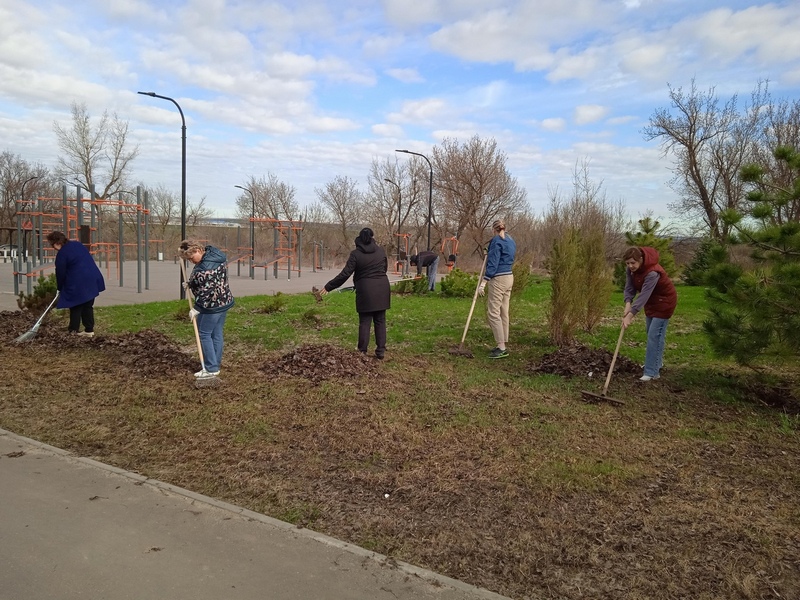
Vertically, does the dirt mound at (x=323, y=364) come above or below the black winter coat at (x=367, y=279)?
below

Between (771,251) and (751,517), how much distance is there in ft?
10.8

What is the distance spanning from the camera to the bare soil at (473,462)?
324 centimetres

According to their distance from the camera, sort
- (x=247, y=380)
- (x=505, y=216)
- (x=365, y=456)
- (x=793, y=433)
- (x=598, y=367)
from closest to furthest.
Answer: (x=365, y=456) < (x=793, y=433) < (x=247, y=380) < (x=598, y=367) < (x=505, y=216)

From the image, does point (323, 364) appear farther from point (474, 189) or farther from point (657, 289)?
point (474, 189)

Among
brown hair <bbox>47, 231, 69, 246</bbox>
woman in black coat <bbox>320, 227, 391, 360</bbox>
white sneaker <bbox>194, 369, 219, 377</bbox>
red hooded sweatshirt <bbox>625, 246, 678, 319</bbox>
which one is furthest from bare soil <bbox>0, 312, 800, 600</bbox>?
brown hair <bbox>47, 231, 69, 246</bbox>

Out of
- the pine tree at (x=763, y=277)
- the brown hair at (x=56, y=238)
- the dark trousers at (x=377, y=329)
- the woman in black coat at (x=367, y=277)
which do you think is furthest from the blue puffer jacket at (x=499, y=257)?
the brown hair at (x=56, y=238)

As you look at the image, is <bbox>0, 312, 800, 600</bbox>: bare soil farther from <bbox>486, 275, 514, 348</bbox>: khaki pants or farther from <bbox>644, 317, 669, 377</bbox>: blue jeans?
<bbox>486, 275, 514, 348</bbox>: khaki pants

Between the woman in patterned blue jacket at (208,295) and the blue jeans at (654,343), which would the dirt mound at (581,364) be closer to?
the blue jeans at (654,343)

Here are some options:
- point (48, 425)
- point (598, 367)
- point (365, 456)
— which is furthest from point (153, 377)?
point (598, 367)

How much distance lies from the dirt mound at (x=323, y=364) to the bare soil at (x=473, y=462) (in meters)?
0.03

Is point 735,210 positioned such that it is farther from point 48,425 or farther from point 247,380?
point 48,425

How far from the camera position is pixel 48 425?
5352 mm

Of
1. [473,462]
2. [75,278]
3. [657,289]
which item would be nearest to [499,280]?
[657,289]

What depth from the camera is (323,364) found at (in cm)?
715
